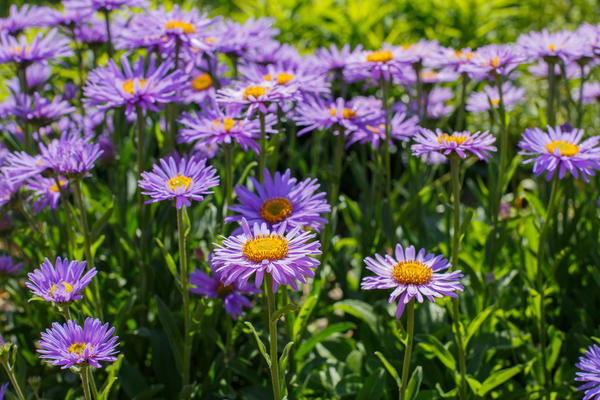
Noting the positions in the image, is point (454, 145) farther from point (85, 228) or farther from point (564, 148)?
point (85, 228)

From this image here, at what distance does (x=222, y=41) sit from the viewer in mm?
2500

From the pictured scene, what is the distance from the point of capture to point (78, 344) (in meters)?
1.50

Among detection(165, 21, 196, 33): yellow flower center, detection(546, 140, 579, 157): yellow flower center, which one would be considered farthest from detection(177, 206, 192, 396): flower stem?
detection(546, 140, 579, 157): yellow flower center

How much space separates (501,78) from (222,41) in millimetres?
1073

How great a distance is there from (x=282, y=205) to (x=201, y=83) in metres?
1.33

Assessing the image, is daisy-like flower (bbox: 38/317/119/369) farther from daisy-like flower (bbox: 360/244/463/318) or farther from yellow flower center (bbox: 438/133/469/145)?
yellow flower center (bbox: 438/133/469/145)

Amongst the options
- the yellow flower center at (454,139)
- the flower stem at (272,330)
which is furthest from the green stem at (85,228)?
the yellow flower center at (454,139)

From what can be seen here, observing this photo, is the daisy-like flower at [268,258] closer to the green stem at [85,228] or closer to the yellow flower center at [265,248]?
the yellow flower center at [265,248]

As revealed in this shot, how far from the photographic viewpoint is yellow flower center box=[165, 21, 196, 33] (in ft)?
7.73

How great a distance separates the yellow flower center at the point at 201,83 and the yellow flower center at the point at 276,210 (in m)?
1.26

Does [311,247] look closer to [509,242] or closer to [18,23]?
[509,242]

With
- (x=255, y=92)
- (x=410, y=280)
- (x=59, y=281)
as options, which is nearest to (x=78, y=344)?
(x=59, y=281)

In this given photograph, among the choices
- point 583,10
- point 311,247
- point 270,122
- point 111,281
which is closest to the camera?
point 311,247

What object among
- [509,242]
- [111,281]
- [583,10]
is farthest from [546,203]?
[583,10]
